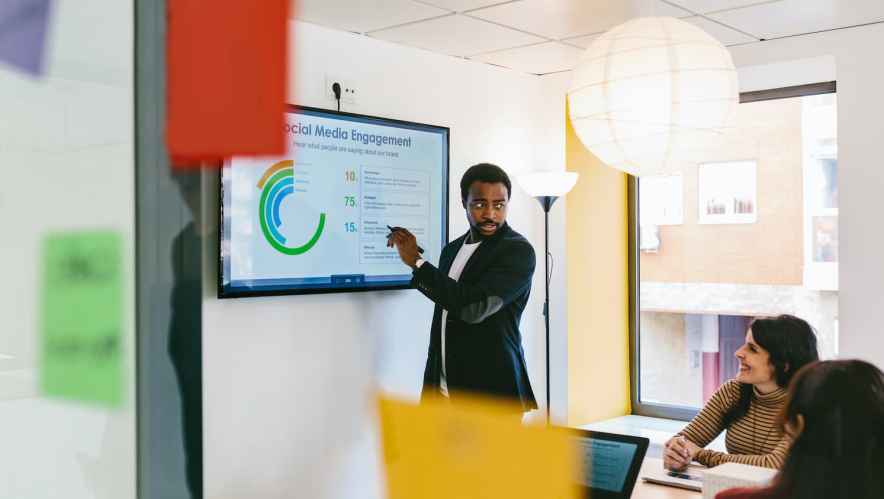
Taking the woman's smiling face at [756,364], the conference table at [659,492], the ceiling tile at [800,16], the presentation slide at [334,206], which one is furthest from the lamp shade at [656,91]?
the ceiling tile at [800,16]

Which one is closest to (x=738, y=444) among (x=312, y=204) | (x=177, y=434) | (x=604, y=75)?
(x=604, y=75)

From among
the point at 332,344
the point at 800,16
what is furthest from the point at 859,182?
the point at 332,344

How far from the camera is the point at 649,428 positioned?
457 cm

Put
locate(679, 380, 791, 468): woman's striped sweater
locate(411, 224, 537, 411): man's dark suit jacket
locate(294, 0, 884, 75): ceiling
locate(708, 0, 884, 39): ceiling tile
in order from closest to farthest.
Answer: locate(679, 380, 791, 468): woman's striped sweater
locate(294, 0, 884, 75): ceiling
locate(708, 0, 884, 39): ceiling tile
locate(411, 224, 537, 411): man's dark suit jacket

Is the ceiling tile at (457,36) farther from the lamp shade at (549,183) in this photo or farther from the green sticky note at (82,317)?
the green sticky note at (82,317)

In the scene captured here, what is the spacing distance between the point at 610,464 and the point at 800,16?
242 centimetres

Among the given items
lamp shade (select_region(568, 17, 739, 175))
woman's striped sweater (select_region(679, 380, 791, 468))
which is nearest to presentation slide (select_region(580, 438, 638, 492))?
lamp shade (select_region(568, 17, 739, 175))

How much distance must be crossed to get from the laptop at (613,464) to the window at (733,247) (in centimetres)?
260

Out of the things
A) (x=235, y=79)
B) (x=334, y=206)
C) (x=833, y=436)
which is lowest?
(x=833, y=436)

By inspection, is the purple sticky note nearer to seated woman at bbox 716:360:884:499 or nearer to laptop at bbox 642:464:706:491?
seated woman at bbox 716:360:884:499

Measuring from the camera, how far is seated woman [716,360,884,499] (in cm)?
154

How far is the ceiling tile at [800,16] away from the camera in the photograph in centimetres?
328

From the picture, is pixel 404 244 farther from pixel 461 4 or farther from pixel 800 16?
pixel 800 16

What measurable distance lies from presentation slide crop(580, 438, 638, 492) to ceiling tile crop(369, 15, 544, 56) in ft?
6.61
